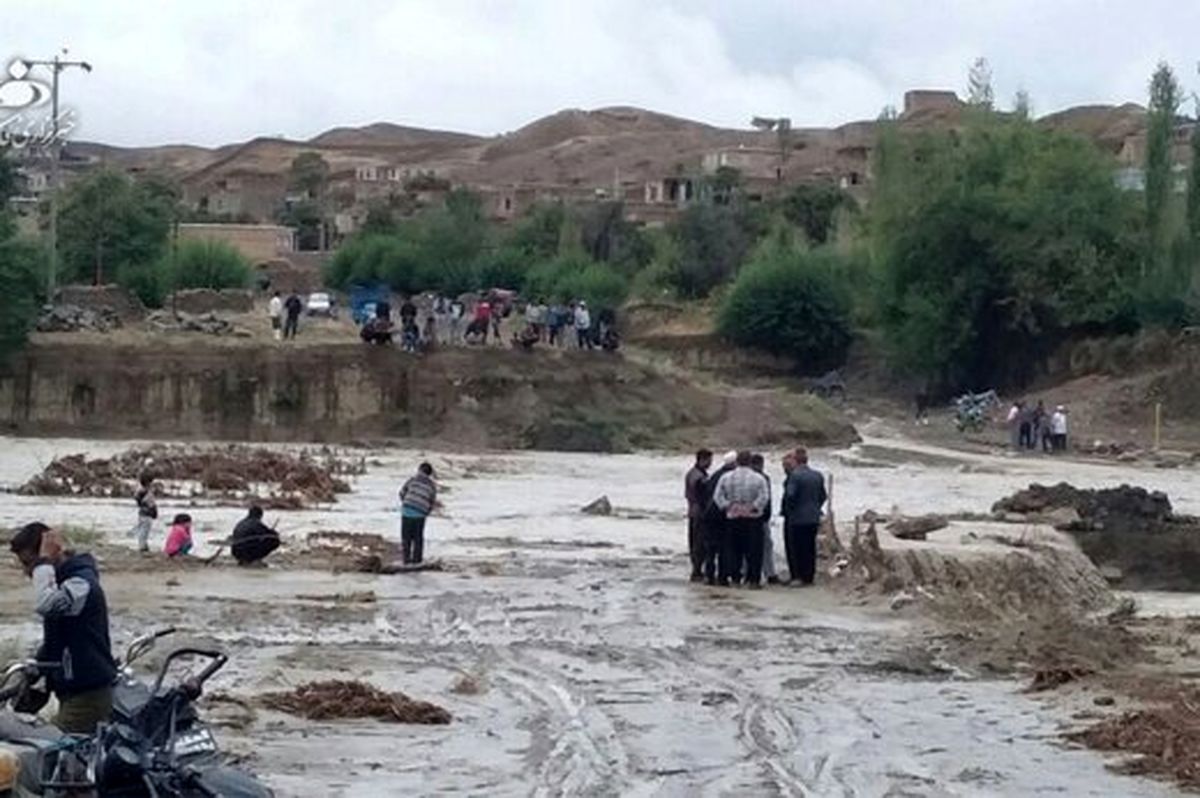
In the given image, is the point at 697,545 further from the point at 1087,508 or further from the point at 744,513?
the point at 1087,508

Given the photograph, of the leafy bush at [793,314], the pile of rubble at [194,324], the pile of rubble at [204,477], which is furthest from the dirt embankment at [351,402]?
the leafy bush at [793,314]

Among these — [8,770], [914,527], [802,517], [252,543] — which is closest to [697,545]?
[802,517]

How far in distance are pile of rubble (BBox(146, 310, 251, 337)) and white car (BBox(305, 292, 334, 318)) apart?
1533cm

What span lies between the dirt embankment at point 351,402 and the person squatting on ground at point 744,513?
3798 centimetres

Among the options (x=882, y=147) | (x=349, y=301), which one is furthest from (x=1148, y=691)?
(x=349, y=301)

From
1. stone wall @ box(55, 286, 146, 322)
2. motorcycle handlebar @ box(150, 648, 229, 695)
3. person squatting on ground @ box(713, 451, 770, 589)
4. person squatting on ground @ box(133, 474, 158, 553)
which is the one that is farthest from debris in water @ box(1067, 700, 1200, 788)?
stone wall @ box(55, 286, 146, 322)

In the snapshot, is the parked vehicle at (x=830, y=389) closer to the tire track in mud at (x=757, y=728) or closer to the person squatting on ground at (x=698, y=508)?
the person squatting on ground at (x=698, y=508)

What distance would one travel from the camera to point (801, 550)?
29.0 m

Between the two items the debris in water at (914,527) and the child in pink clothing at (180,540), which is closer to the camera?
the child in pink clothing at (180,540)

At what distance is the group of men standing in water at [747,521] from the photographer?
28047mm

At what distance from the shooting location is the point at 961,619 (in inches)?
1017

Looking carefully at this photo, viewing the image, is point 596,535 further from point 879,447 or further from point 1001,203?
point 1001,203

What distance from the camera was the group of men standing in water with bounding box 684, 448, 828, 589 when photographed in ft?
92.0

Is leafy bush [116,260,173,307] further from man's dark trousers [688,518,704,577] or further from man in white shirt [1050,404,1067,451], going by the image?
man's dark trousers [688,518,704,577]
